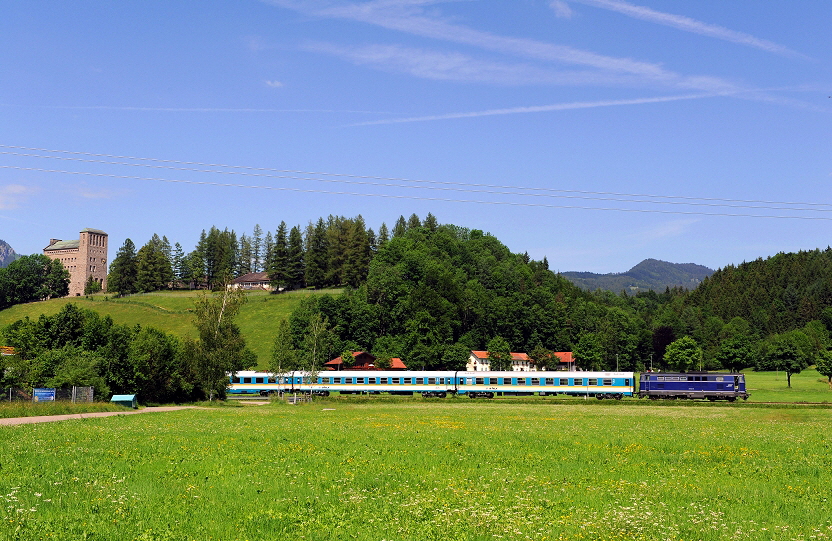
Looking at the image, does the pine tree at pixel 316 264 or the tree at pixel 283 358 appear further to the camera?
the pine tree at pixel 316 264

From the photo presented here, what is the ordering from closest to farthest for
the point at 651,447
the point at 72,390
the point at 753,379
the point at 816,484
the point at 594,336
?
the point at 816,484
the point at 651,447
the point at 72,390
the point at 753,379
the point at 594,336

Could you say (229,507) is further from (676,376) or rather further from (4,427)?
(676,376)

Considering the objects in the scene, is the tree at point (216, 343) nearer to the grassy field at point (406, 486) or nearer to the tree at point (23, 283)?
the grassy field at point (406, 486)

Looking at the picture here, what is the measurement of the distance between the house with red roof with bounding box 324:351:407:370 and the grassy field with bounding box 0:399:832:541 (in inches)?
3504

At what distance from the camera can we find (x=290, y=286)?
186m

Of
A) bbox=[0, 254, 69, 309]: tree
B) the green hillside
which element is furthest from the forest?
bbox=[0, 254, 69, 309]: tree

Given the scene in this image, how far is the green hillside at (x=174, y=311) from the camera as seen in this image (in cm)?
14550

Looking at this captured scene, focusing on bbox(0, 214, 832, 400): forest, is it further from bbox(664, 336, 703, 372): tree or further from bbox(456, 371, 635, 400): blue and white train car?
bbox(456, 371, 635, 400): blue and white train car

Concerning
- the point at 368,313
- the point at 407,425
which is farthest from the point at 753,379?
the point at 407,425

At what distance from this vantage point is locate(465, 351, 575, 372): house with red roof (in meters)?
135

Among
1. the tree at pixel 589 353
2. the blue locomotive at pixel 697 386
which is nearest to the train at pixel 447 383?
the blue locomotive at pixel 697 386

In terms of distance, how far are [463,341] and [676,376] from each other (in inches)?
2233

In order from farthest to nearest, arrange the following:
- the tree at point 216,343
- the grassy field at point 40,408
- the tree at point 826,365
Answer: the tree at point 826,365 < the tree at point 216,343 < the grassy field at point 40,408

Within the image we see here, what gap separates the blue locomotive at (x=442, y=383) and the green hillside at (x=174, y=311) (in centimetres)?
3642
